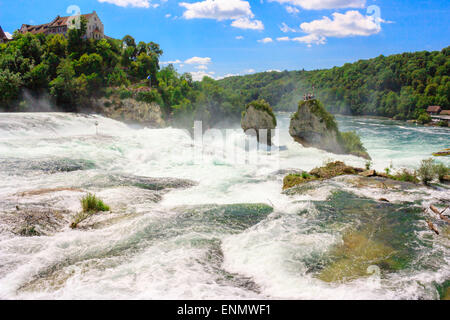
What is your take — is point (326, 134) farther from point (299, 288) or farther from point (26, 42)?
point (26, 42)

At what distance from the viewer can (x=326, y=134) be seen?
2978 cm

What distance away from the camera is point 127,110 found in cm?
3988

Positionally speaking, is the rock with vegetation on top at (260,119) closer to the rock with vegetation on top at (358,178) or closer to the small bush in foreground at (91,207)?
the rock with vegetation on top at (358,178)

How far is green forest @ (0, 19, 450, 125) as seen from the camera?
36.7m

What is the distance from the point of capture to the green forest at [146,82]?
120ft

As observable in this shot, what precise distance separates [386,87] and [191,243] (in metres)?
106

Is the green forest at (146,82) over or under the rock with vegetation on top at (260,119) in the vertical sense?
over

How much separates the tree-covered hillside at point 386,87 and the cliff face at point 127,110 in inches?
2651

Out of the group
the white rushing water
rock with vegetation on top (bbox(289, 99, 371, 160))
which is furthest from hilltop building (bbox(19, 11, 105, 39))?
the white rushing water

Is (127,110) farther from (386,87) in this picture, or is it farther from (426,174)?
(386,87)

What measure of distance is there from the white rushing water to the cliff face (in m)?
21.9

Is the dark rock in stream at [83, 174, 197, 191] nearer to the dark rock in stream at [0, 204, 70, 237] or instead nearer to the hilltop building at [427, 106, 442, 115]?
the dark rock in stream at [0, 204, 70, 237]

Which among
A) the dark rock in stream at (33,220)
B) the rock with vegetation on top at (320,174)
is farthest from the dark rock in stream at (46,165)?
the rock with vegetation on top at (320,174)

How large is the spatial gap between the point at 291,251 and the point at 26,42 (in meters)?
46.9
